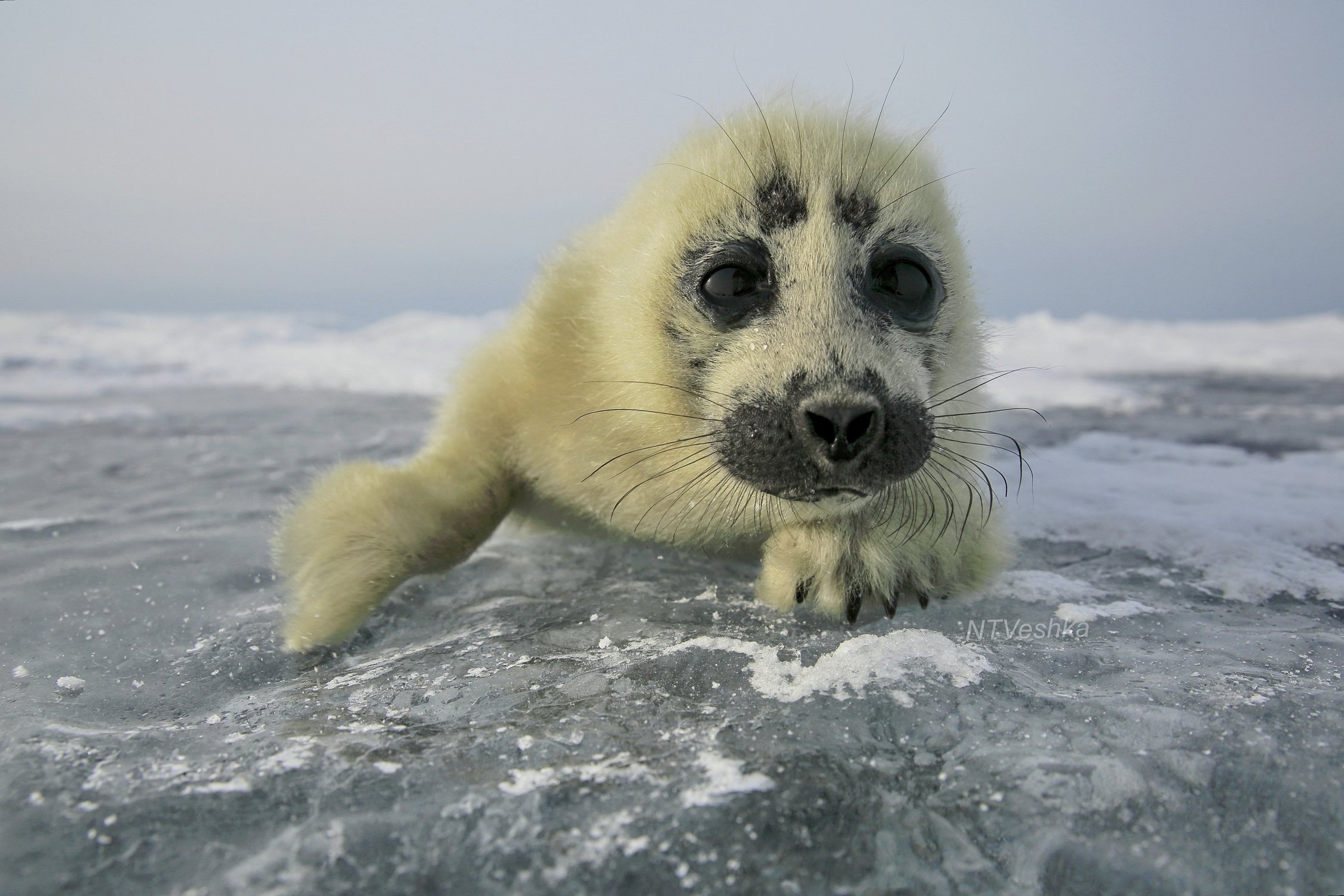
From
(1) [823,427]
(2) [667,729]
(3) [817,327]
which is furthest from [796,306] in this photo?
(2) [667,729]

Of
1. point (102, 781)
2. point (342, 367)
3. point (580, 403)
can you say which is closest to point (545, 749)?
point (102, 781)

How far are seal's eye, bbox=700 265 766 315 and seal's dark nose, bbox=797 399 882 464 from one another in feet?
1.32

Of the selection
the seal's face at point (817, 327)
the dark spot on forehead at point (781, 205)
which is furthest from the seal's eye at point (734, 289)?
the dark spot on forehead at point (781, 205)

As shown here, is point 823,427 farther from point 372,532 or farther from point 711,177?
point 372,532

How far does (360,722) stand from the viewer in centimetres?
149

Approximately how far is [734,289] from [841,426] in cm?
51

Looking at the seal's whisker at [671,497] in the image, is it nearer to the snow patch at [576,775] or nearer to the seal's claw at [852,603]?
the seal's claw at [852,603]

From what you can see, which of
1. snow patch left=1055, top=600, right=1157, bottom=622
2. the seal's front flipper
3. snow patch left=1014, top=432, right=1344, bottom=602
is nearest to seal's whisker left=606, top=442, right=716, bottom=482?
the seal's front flipper

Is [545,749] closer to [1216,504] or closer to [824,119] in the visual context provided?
[824,119]

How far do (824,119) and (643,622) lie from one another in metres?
1.37

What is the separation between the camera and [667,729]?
1413 millimetres

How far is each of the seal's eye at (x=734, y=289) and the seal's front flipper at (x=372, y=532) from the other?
34.5 inches

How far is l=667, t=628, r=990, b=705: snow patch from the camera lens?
1.54 meters

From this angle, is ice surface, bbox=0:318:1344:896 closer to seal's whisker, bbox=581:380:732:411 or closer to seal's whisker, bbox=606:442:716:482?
seal's whisker, bbox=606:442:716:482
